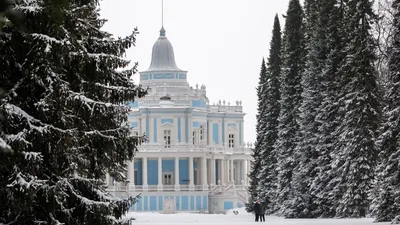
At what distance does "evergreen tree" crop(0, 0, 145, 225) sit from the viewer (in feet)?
44.1

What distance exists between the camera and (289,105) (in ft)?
166

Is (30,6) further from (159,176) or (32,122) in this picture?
(159,176)

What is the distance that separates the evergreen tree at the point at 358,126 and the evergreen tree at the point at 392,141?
6164mm

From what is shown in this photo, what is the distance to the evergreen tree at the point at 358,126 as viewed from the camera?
37625 millimetres

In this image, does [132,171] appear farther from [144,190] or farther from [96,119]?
[96,119]

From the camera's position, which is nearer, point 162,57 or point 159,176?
point 159,176

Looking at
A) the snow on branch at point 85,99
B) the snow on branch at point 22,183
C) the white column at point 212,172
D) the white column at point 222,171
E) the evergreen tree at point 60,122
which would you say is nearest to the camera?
the snow on branch at point 22,183

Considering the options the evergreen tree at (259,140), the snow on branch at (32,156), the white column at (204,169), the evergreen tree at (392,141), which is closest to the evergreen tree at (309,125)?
the evergreen tree at (259,140)

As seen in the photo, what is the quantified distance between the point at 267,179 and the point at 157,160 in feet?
117

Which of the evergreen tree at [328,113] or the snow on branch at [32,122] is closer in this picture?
the snow on branch at [32,122]

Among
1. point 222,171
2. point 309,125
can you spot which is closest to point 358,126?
point 309,125

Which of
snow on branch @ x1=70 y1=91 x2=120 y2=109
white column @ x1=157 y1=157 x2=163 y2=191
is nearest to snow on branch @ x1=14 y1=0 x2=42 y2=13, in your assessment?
snow on branch @ x1=70 y1=91 x2=120 y2=109

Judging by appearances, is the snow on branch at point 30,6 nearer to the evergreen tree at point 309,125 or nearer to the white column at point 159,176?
the evergreen tree at point 309,125

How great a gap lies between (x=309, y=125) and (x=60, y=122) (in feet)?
105
